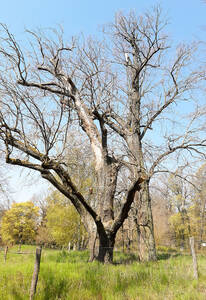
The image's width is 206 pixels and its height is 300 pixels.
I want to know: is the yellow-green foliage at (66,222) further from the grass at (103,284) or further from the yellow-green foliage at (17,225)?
the yellow-green foliage at (17,225)

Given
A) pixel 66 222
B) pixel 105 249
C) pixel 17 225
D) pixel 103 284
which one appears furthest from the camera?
pixel 17 225

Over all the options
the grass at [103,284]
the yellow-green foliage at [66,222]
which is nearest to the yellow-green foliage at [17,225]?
the yellow-green foliage at [66,222]

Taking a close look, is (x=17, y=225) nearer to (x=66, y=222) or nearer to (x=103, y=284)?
(x=66, y=222)

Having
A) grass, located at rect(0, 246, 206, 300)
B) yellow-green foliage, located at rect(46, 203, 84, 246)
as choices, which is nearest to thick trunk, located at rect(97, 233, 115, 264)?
grass, located at rect(0, 246, 206, 300)

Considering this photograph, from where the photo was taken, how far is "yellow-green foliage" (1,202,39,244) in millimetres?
30062

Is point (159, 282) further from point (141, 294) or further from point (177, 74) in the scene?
point (177, 74)

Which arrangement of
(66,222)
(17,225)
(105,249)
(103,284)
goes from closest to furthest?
(103,284), (105,249), (66,222), (17,225)

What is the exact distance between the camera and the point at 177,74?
9477 millimetres

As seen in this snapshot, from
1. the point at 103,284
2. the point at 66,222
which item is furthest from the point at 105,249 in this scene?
the point at 66,222

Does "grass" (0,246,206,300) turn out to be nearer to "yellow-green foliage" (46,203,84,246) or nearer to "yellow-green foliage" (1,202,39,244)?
"yellow-green foliage" (46,203,84,246)

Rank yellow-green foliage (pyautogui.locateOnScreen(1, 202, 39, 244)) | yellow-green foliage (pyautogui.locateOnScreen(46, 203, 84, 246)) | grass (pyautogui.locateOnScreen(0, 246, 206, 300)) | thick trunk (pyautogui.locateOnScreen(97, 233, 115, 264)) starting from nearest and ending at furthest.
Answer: grass (pyautogui.locateOnScreen(0, 246, 206, 300)) < thick trunk (pyautogui.locateOnScreen(97, 233, 115, 264)) < yellow-green foliage (pyautogui.locateOnScreen(46, 203, 84, 246)) < yellow-green foliage (pyautogui.locateOnScreen(1, 202, 39, 244))

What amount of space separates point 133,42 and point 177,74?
2.82 metres

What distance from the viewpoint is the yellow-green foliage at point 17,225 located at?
30.1 m

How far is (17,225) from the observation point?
3033 centimetres
